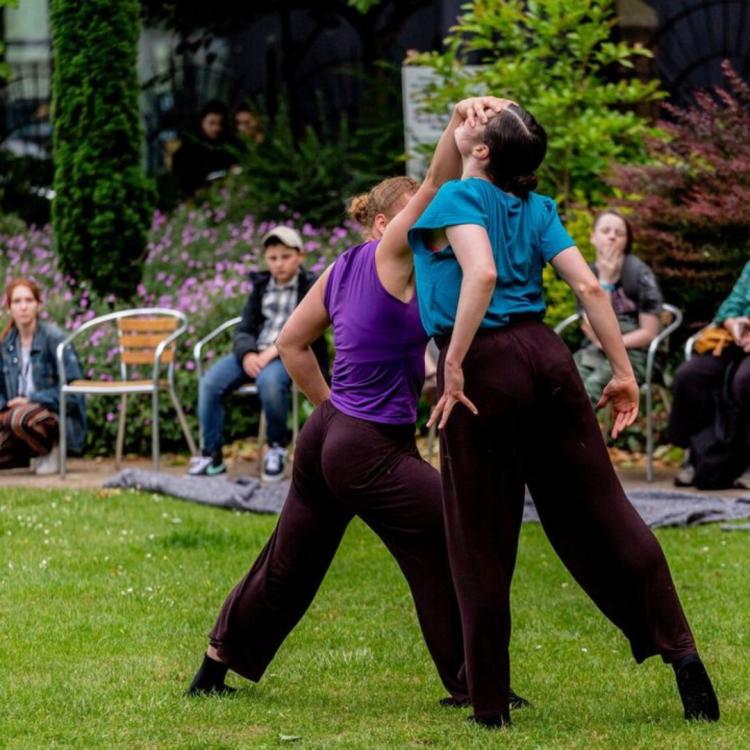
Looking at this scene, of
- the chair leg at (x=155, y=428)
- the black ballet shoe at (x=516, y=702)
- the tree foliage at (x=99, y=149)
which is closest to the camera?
the black ballet shoe at (x=516, y=702)

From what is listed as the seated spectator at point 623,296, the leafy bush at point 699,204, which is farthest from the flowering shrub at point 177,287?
the leafy bush at point 699,204

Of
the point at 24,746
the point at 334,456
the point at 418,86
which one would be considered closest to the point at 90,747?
the point at 24,746

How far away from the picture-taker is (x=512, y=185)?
4742 millimetres

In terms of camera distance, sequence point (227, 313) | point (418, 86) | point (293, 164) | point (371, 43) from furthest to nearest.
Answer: point (371, 43) < point (293, 164) < point (418, 86) < point (227, 313)

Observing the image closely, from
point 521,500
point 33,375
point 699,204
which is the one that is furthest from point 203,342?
point 521,500

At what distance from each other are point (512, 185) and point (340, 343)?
72 cm

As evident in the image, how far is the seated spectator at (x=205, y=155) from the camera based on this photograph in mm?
16656

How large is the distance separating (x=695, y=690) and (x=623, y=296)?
5.69 m

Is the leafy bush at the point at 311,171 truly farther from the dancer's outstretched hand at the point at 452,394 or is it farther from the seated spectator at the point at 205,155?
the dancer's outstretched hand at the point at 452,394

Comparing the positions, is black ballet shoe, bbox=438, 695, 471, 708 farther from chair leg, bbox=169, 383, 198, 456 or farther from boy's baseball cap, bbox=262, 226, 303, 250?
chair leg, bbox=169, 383, 198, 456

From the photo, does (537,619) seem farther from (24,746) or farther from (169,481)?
(169,481)

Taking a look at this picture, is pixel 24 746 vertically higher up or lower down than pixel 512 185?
lower down

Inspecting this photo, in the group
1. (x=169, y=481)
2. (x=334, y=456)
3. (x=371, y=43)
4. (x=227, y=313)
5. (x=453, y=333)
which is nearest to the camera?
(x=453, y=333)

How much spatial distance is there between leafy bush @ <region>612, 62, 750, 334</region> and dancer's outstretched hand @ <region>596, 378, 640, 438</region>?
19.1 ft
